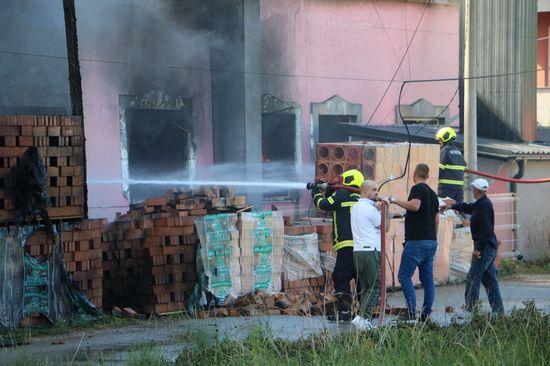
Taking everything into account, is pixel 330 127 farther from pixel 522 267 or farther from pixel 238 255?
pixel 238 255

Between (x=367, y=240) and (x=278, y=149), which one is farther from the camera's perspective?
(x=278, y=149)

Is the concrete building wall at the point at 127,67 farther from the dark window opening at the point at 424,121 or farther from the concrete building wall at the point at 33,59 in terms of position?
the dark window opening at the point at 424,121

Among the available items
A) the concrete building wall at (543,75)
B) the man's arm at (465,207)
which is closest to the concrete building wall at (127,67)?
the man's arm at (465,207)

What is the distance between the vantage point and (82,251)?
1081 centimetres

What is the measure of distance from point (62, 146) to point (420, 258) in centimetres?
407

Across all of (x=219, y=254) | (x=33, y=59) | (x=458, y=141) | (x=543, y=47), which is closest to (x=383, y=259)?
(x=219, y=254)

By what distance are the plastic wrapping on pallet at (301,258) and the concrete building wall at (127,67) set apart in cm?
478

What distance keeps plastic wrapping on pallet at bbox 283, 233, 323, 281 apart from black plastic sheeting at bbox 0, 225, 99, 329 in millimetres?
2664

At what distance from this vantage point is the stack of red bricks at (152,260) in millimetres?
11430

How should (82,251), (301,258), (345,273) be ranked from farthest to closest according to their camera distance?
(301,258) < (82,251) < (345,273)

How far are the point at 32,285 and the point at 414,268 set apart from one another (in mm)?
4076

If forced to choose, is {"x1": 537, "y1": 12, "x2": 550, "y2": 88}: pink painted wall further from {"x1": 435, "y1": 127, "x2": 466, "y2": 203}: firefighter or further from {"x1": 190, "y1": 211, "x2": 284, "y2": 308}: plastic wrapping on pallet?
{"x1": 190, "y1": 211, "x2": 284, "y2": 308}: plastic wrapping on pallet

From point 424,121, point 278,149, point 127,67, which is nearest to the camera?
point 127,67

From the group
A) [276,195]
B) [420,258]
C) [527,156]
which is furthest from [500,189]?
[420,258]
